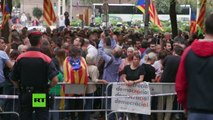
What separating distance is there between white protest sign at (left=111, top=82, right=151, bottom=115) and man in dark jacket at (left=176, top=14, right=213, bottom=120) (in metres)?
5.25

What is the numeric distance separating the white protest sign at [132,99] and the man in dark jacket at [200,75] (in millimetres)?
5248

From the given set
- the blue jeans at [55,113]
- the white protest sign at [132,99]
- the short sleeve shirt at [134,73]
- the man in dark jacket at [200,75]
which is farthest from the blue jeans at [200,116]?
the blue jeans at [55,113]

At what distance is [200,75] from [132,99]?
5513 millimetres

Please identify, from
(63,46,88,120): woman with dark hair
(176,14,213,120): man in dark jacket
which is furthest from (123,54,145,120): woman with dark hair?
(176,14,213,120): man in dark jacket

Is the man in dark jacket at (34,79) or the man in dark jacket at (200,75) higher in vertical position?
the man in dark jacket at (200,75)

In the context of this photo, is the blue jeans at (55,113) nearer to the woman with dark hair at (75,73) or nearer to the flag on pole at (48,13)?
the woman with dark hair at (75,73)

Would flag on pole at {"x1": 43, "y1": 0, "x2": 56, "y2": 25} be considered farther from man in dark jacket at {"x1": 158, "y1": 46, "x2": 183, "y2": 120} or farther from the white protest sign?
the white protest sign

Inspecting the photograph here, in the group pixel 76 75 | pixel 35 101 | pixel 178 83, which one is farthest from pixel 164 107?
pixel 178 83

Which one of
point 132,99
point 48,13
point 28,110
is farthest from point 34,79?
point 48,13

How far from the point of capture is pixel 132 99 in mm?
11773

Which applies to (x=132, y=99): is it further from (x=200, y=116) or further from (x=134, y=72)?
(x=200, y=116)

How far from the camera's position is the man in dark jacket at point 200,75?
625 centimetres

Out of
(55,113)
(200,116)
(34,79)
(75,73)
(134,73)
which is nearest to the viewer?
(200,116)

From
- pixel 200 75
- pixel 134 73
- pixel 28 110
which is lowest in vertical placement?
pixel 28 110
